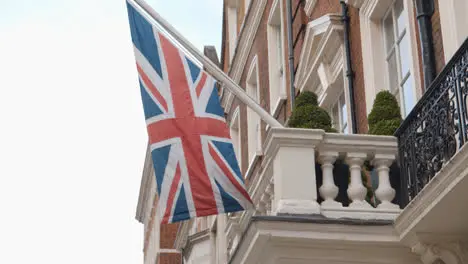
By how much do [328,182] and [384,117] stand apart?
1183 mm

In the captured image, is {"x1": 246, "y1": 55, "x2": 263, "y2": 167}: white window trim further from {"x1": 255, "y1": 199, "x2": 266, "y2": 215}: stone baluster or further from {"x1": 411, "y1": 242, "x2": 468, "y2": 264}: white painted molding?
{"x1": 411, "y1": 242, "x2": 468, "y2": 264}: white painted molding

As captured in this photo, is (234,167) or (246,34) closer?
(234,167)

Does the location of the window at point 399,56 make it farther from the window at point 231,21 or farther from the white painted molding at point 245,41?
the window at point 231,21

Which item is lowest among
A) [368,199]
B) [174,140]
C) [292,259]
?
[292,259]

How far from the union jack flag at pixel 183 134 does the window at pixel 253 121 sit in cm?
896

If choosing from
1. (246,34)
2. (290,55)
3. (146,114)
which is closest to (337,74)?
(290,55)

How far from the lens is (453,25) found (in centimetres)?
1085

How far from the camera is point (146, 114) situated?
1184 cm

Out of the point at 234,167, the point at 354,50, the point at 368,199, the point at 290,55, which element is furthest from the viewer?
the point at 290,55

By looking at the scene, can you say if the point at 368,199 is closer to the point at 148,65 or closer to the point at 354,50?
the point at 148,65

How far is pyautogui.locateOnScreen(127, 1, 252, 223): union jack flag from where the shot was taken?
36.6 feet

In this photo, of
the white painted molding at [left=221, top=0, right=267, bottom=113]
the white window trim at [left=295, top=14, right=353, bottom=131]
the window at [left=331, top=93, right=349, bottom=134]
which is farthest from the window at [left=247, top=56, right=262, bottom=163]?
the window at [left=331, top=93, right=349, bottom=134]

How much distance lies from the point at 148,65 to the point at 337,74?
407 centimetres

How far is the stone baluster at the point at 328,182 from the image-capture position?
10.2 meters
